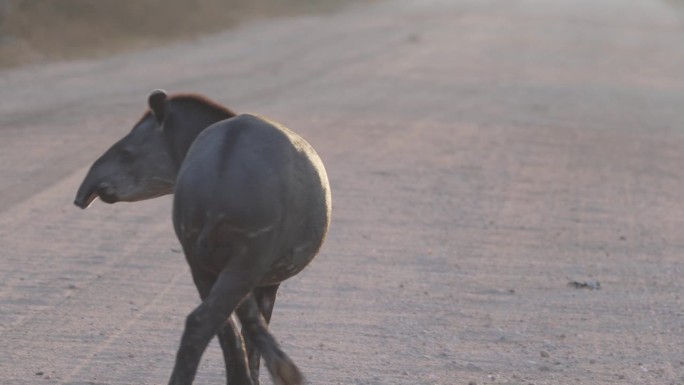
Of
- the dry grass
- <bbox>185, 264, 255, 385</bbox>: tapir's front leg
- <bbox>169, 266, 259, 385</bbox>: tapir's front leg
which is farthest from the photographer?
the dry grass

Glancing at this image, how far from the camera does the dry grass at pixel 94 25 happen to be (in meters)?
20.1

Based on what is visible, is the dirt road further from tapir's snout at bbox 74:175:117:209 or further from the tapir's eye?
the tapir's eye

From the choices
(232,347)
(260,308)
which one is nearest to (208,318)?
(232,347)

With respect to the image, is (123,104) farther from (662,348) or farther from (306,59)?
(662,348)

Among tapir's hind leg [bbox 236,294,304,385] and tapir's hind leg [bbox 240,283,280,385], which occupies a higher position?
tapir's hind leg [bbox 236,294,304,385]

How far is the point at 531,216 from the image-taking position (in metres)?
9.75

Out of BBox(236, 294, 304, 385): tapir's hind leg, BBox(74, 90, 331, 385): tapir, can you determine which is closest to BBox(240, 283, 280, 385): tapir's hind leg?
BBox(74, 90, 331, 385): tapir

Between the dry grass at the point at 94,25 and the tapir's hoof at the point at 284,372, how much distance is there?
14.7m

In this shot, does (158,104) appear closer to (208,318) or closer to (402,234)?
(208,318)

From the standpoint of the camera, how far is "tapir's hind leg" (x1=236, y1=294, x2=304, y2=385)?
4504 mm

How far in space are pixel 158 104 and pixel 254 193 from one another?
2.42 feet

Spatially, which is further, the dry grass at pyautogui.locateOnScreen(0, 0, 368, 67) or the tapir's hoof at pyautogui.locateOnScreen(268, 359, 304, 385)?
the dry grass at pyautogui.locateOnScreen(0, 0, 368, 67)

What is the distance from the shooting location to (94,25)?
22734mm

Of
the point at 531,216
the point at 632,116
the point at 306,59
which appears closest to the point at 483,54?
the point at 306,59
